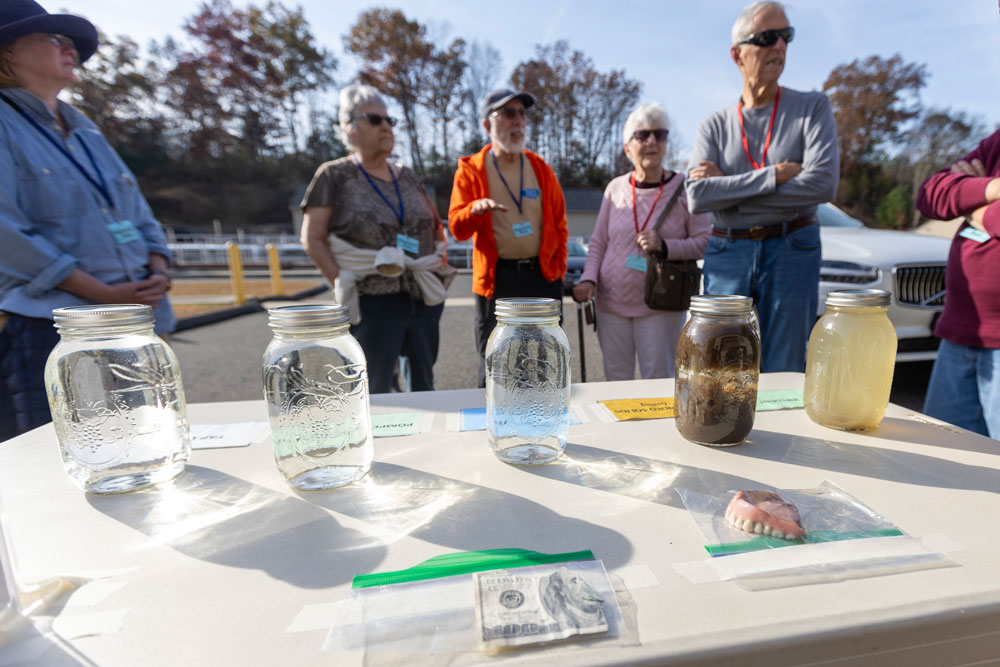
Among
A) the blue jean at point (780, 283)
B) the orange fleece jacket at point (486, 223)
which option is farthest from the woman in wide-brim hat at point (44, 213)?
the blue jean at point (780, 283)

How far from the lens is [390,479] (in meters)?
0.85

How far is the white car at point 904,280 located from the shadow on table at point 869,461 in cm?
272

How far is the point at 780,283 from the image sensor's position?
2.07 metres

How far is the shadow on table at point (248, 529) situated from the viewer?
0.60 metres

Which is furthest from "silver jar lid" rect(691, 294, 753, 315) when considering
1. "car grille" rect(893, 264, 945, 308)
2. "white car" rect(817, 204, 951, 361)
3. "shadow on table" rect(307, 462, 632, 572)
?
"car grille" rect(893, 264, 945, 308)

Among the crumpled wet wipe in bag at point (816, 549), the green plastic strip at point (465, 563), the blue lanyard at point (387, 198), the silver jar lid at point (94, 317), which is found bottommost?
the crumpled wet wipe in bag at point (816, 549)

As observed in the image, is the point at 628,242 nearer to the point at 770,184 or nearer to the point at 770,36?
the point at 770,184

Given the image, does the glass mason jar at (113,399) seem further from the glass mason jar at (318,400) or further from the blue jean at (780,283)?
the blue jean at (780,283)

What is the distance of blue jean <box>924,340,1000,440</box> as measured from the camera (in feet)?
4.75

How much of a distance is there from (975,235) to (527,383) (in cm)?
156

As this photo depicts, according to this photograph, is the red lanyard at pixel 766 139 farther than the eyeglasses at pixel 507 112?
No

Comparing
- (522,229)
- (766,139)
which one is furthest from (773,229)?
(522,229)

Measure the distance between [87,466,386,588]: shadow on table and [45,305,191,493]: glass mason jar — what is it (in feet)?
0.16

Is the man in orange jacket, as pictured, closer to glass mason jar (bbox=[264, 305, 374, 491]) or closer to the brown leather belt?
the brown leather belt
